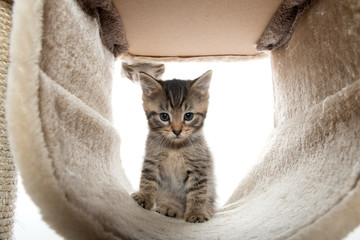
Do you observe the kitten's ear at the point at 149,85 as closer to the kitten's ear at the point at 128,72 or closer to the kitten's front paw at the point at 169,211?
the kitten's ear at the point at 128,72

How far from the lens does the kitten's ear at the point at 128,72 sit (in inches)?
79.0

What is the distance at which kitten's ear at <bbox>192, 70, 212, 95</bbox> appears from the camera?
1550 millimetres

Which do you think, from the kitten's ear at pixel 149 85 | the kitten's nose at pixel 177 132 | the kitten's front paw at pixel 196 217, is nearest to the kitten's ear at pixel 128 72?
the kitten's ear at pixel 149 85

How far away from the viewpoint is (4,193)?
1.23 metres

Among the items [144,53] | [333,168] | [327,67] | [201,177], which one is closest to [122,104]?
[144,53]

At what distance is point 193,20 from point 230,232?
42.5 inches

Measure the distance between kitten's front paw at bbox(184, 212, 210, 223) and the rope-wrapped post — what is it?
2.49 ft

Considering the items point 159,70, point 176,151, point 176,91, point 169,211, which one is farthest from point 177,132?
point 159,70

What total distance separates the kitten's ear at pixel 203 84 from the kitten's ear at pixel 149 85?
198 mm

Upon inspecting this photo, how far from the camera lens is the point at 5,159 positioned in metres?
1.23

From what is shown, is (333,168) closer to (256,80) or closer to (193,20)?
(193,20)

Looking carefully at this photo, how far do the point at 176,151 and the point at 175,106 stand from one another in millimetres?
226

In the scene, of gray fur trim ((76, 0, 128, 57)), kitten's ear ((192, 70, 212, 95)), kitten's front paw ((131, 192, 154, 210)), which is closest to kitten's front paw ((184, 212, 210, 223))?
kitten's front paw ((131, 192, 154, 210))

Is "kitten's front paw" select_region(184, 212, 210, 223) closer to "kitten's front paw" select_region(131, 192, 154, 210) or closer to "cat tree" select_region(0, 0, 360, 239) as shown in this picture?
"cat tree" select_region(0, 0, 360, 239)
